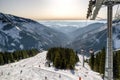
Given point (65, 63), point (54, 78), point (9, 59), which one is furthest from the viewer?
point (9, 59)

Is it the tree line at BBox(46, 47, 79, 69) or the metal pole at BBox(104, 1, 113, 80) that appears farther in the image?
the tree line at BBox(46, 47, 79, 69)

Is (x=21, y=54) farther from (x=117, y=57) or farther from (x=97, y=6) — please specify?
(x=97, y=6)

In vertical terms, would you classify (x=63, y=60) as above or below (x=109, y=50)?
below

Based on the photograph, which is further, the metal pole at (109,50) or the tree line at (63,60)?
the tree line at (63,60)

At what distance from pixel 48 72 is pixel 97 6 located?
2593 inches

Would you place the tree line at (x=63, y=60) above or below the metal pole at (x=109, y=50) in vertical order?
below

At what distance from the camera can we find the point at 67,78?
79.1 meters

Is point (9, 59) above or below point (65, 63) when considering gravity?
below

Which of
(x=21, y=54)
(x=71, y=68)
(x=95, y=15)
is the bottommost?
(x=21, y=54)

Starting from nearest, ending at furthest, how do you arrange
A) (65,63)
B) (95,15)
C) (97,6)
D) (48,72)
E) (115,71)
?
(97,6) < (95,15) < (48,72) < (65,63) < (115,71)

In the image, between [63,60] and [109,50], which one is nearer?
[109,50]

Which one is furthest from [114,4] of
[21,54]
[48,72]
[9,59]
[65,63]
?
[21,54]

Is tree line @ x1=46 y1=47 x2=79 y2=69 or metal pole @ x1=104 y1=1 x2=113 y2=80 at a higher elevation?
metal pole @ x1=104 y1=1 x2=113 y2=80

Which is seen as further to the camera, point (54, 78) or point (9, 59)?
point (9, 59)
